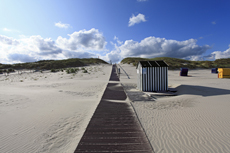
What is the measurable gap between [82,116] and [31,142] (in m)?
2.17

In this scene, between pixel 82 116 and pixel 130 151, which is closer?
pixel 130 151

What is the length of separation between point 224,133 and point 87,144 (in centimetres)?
441

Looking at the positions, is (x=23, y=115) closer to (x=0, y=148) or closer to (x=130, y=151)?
(x=0, y=148)

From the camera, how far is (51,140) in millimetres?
3625

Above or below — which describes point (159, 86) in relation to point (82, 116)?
above

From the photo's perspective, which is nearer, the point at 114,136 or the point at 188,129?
the point at 114,136

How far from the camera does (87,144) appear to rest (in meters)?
3.40

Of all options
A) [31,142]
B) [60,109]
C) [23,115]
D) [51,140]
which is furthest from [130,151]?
[23,115]

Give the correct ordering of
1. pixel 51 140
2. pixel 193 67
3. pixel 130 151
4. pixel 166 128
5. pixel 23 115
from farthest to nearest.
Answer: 1. pixel 193 67
2. pixel 23 115
3. pixel 166 128
4. pixel 51 140
5. pixel 130 151

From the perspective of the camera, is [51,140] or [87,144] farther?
[51,140]

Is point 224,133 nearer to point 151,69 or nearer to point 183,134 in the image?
point 183,134

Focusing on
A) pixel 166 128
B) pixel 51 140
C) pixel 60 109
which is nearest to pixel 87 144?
pixel 51 140

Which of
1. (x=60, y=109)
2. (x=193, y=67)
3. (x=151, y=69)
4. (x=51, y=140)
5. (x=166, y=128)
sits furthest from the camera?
(x=193, y=67)

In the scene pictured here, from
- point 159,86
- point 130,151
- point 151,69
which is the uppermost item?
point 151,69
